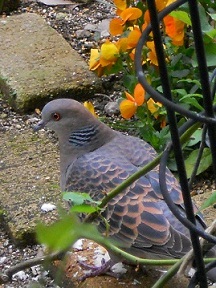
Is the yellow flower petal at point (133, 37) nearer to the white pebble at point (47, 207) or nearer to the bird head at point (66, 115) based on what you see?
the bird head at point (66, 115)

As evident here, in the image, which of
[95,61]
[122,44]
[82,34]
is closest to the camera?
[122,44]

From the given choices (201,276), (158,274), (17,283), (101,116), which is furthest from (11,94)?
(201,276)

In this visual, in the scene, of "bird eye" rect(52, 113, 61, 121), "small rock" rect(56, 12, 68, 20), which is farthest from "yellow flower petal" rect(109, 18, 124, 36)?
"small rock" rect(56, 12, 68, 20)

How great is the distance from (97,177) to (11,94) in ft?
3.98

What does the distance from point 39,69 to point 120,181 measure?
4.61ft

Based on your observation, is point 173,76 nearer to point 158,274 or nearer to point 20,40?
point 158,274

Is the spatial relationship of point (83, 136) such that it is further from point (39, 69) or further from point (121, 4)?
point (39, 69)

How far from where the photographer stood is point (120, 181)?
2.24 m

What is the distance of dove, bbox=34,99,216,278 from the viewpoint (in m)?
2.11

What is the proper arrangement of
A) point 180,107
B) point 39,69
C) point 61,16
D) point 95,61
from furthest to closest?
point 61,16 < point 39,69 < point 95,61 < point 180,107

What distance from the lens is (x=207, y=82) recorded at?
1021 millimetres

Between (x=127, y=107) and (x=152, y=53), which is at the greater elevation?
(x=152, y=53)

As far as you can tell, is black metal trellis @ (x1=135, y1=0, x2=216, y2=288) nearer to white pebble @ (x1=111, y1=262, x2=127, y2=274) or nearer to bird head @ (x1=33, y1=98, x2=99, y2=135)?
white pebble @ (x1=111, y1=262, x2=127, y2=274)

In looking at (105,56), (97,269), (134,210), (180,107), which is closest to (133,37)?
(105,56)
